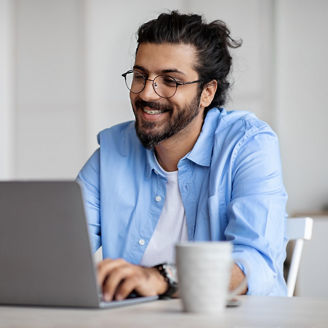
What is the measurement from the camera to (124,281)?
1.13 m

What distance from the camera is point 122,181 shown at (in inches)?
77.4

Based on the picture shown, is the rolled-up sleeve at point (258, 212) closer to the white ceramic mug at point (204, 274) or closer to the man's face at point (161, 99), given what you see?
the man's face at point (161, 99)

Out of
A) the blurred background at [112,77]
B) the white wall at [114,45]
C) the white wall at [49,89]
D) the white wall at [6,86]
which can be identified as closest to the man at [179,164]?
the blurred background at [112,77]

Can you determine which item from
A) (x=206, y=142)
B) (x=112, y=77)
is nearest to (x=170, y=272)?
(x=206, y=142)

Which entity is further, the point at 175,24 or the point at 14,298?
Result: the point at 175,24

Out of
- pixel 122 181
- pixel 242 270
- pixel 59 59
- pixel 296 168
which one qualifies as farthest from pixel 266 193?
pixel 59 59

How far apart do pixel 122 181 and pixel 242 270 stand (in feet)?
2.13

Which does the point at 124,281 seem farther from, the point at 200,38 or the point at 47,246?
the point at 200,38

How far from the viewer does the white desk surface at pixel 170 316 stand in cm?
92

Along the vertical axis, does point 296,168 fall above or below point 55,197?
below

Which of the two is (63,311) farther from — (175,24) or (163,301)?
(175,24)

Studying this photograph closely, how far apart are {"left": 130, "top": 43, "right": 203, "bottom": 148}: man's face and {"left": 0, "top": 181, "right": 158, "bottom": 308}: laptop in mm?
974

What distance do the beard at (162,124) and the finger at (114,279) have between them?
0.85m

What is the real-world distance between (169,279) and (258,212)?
1.51 ft
